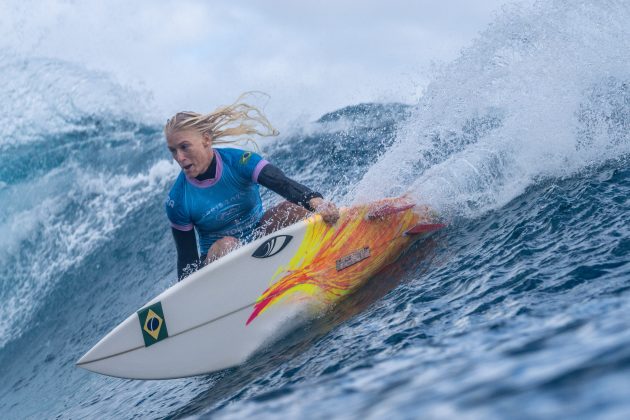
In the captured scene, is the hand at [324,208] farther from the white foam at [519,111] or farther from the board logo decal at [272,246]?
the white foam at [519,111]

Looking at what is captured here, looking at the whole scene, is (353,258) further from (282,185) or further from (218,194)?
(218,194)

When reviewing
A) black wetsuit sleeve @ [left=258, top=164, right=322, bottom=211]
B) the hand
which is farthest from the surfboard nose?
the hand

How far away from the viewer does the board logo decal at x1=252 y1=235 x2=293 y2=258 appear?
4.53 metres

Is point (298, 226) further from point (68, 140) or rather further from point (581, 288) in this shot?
point (68, 140)

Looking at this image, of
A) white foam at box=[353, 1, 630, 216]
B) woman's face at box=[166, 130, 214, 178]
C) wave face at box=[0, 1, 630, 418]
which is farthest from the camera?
white foam at box=[353, 1, 630, 216]

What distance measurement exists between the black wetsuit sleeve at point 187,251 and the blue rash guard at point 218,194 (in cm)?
5

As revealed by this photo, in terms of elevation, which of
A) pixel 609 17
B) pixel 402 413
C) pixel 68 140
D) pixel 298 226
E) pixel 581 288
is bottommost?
pixel 581 288

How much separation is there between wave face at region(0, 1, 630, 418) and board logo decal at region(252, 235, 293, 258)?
1.75ft

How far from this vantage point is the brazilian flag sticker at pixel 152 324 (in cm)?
434

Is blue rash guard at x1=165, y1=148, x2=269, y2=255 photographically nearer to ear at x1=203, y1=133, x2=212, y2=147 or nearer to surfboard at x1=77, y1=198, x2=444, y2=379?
ear at x1=203, y1=133, x2=212, y2=147

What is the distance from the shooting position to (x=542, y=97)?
6.00 meters

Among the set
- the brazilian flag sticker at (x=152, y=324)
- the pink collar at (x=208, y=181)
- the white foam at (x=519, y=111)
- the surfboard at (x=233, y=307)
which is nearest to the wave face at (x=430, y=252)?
the white foam at (x=519, y=111)

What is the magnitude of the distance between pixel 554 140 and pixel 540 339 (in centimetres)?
380

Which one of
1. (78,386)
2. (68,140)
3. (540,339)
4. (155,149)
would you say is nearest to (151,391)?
(78,386)
